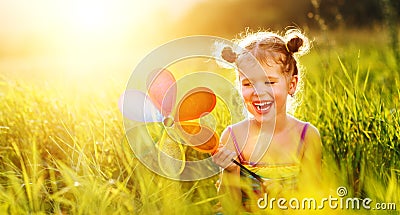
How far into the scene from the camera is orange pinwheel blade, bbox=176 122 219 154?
6.16 ft

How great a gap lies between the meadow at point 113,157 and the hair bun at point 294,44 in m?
0.23


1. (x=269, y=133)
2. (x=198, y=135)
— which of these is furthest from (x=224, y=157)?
(x=269, y=133)

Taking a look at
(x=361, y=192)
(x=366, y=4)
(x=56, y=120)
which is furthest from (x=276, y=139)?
(x=366, y=4)

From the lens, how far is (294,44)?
2.09 metres

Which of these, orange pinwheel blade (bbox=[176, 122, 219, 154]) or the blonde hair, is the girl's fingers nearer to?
orange pinwheel blade (bbox=[176, 122, 219, 154])

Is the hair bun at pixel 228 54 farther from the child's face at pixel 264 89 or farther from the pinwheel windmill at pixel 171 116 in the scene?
the pinwheel windmill at pixel 171 116

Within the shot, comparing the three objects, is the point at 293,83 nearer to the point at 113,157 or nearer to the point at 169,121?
the point at 169,121

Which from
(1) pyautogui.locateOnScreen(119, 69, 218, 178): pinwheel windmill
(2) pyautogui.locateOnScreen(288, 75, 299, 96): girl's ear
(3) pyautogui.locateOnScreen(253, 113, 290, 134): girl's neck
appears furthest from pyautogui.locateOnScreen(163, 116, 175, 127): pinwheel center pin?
(2) pyautogui.locateOnScreen(288, 75, 299, 96): girl's ear

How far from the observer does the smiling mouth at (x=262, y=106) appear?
2.05m

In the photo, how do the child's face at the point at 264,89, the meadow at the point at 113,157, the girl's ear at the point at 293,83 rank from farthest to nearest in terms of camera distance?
the girl's ear at the point at 293,83 → the child's face at the point at 264,89 → the meadow at the point at 113,157

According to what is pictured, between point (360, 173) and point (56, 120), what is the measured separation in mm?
1202

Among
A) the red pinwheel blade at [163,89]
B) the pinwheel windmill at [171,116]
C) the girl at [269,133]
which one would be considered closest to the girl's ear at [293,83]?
the girl at [269,133]

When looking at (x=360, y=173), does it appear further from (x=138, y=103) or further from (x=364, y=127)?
(x=138, y=103)

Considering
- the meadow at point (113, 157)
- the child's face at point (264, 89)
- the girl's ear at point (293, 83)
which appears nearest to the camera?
the meadow at point (113, 157)
